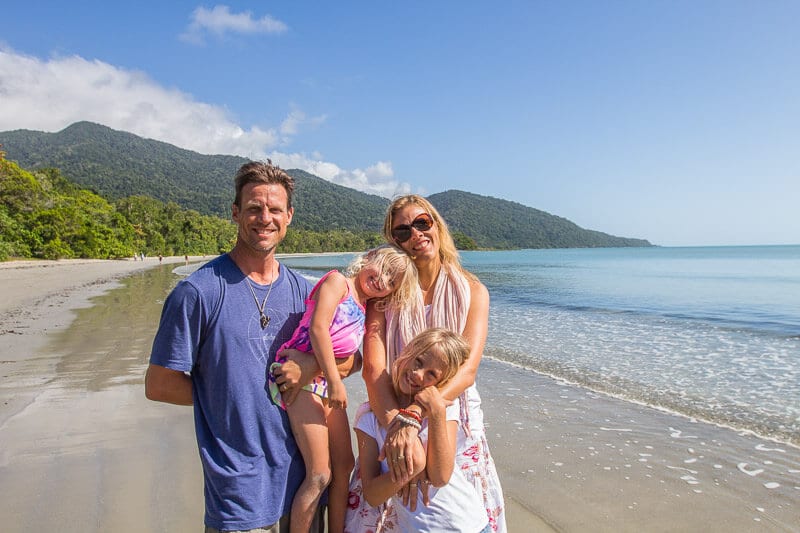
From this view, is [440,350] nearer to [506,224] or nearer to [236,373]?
[236,373]

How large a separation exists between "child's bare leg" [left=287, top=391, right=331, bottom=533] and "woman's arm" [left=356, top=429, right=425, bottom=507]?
17 cm

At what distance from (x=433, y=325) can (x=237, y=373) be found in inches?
33.6

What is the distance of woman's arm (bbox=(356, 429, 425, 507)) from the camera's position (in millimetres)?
1962

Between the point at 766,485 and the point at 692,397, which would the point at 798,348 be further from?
the point at 766,485

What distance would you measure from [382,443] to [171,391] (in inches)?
33.2

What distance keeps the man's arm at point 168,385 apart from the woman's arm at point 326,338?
1.62 ft

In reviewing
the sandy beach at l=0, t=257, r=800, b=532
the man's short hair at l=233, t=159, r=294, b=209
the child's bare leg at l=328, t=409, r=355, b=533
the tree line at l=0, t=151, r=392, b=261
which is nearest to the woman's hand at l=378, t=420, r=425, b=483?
the child's bare leg at l=328, t=409, r=355, b=533

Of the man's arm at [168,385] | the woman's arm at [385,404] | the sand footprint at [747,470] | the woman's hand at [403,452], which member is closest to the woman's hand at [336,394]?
the woman's arm at [385,404]

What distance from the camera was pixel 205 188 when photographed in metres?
145

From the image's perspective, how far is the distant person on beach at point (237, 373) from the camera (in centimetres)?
185

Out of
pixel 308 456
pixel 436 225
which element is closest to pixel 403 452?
pixel 308 456

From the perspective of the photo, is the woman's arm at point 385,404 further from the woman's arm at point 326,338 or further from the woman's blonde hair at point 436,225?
the woman's blonde hair at point 436,225

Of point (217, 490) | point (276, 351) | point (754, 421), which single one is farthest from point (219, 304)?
point (754, 421)

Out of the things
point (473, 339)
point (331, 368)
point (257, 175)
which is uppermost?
point (257, 175)
